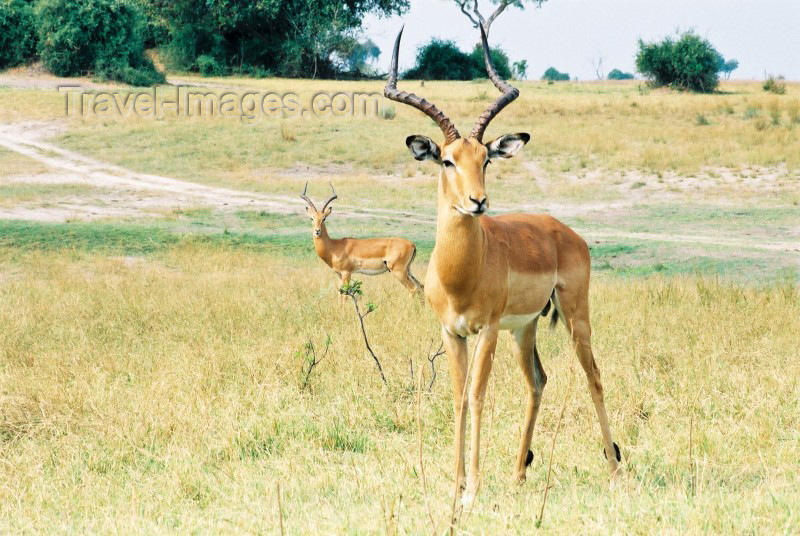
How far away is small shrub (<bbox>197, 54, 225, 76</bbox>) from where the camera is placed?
45875mm

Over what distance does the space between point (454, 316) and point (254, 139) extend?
22786mm

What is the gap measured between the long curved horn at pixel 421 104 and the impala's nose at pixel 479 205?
16.5 inches

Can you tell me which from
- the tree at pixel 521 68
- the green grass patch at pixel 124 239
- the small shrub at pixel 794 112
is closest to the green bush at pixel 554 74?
the tree at pixel 521 68

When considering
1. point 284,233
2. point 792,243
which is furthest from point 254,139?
point 792,243

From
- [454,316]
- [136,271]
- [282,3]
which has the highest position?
[282,3]

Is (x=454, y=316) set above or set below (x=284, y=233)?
above

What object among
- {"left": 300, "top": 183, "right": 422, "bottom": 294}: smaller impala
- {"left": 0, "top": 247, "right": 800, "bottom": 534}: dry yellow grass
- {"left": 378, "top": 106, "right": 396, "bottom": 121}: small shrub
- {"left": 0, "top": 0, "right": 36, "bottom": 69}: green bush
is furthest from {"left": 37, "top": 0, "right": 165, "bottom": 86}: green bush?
{"left": 0, "top": 247, "right": 800, "bottom": 534}: dry yellow grass

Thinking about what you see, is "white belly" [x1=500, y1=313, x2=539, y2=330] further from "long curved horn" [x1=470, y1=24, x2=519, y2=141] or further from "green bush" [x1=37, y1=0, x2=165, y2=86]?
"green bush" [x1=37, y1=0, x2=165, y2=86]

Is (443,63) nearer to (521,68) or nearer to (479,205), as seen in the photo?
(521,68)

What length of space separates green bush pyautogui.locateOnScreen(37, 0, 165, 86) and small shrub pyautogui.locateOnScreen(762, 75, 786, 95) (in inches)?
1017

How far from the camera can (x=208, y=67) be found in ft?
151

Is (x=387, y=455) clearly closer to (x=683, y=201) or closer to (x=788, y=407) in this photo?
(x=788, y=407)

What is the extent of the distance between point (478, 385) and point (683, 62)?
40.7m

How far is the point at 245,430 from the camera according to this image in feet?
19.2
